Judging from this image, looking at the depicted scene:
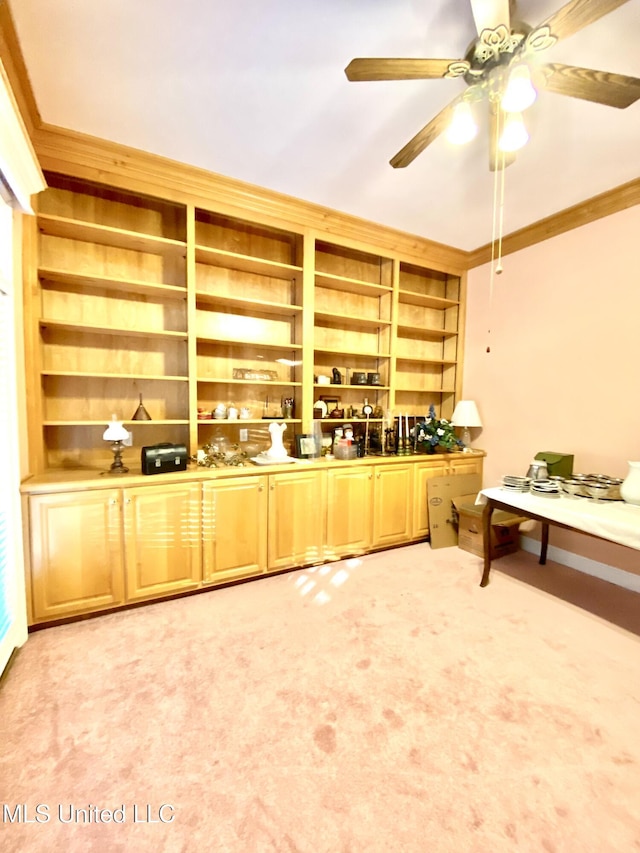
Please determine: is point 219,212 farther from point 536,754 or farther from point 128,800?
point 536,754

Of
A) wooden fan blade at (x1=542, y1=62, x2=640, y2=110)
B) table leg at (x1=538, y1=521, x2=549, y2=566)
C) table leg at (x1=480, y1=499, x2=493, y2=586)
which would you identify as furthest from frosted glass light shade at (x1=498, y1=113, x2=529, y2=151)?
table leg at (x1=538, y1=521, x2=549, y2=566)

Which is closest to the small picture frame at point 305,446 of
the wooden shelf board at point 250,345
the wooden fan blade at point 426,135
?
the wooden shelf board at point 250,345

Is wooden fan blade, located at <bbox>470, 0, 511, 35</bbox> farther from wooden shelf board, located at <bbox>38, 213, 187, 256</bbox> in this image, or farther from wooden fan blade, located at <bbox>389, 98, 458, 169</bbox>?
wooden shelf board, located at <bbox>38, 213, 187, 256</bbox>

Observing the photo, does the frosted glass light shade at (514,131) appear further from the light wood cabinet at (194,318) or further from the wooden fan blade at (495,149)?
the light wood cabinet at (194,318)

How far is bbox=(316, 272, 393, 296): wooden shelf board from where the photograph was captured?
120 inches

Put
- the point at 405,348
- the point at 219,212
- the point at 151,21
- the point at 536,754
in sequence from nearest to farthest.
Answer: the point at 536,754 < the point at 151,21 < the point at 219,212 < the point at 405,348

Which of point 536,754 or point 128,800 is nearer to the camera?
point 128,800

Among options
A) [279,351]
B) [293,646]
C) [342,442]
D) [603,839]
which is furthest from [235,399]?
[603,839]

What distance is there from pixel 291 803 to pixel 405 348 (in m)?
3.49

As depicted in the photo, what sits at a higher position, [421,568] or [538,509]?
[538,509]

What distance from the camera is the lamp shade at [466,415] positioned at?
3479 millimetres

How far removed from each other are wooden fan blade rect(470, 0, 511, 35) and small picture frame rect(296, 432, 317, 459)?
94.8 inches

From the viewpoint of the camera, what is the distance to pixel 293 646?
187 cm

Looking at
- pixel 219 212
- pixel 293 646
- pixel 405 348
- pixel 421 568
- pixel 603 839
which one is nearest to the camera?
pixel 603 839
